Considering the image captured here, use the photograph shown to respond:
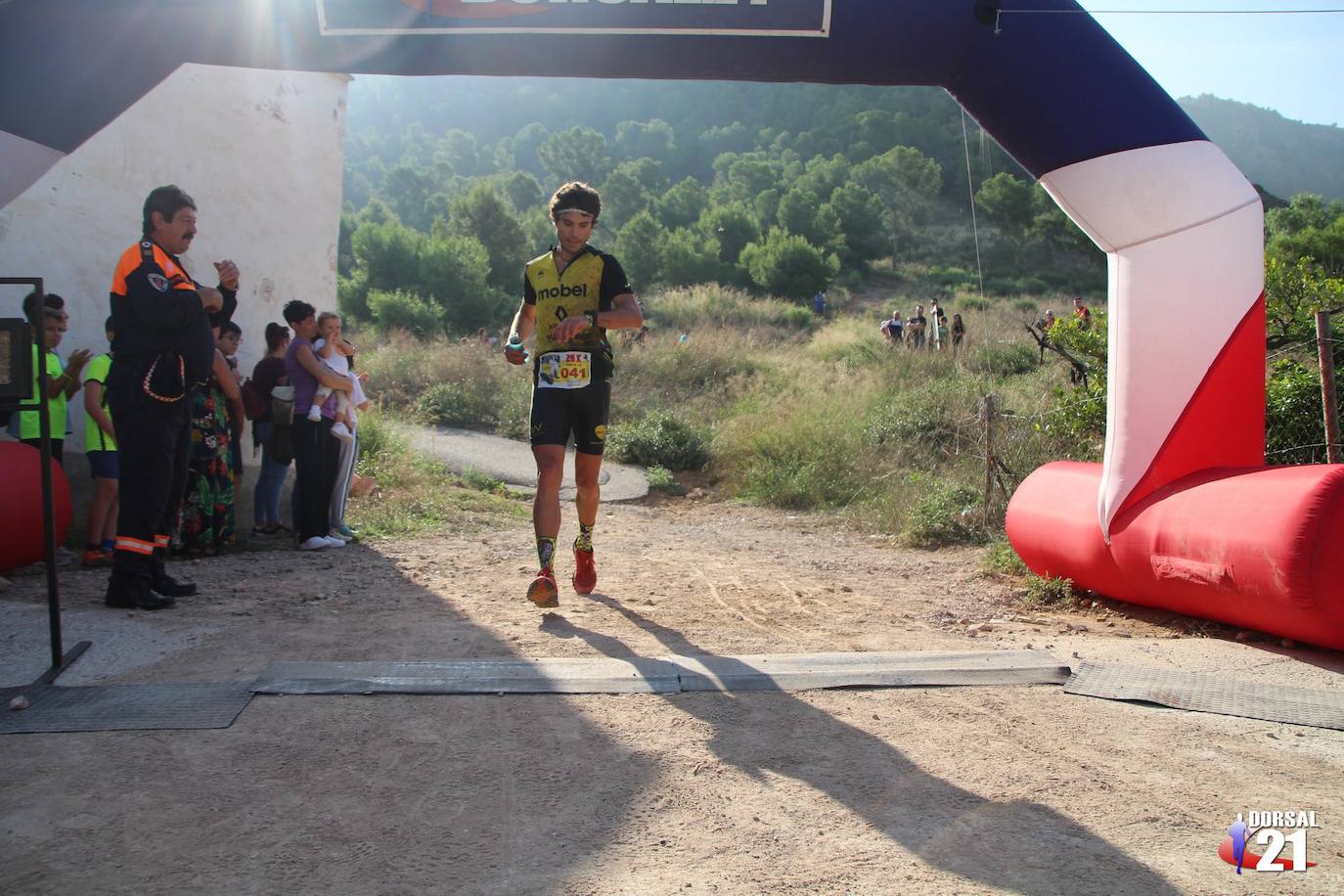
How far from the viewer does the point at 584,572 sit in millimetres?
5125

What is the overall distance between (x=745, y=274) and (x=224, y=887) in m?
47.7

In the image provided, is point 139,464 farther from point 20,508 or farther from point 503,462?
point 503,462

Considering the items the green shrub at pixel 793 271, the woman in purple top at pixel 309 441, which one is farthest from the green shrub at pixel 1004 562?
the green shrub at pixel 793 271

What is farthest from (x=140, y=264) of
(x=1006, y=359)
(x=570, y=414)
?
(x=1006, y=359)

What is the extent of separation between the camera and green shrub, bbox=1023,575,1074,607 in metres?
5.43

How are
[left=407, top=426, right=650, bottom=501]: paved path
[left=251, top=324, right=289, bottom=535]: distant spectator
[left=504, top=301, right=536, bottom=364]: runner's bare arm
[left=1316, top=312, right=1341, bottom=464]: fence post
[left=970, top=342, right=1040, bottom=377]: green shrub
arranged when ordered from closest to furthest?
[left=504, top=301, right=536, bottom=364]: runner's bare arm → [left=1316, top=312, right=1341, bottom=464]: fence post → [left=251, top=324, right=289, bottom=535]: distant spectator → [left=407, top=426, right=650, bottom=501]: paved path → [left=970, top=342, right=1040, bottom=377]: green shrub

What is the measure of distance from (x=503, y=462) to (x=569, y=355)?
7783 mm

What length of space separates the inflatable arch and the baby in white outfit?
2.17 meters

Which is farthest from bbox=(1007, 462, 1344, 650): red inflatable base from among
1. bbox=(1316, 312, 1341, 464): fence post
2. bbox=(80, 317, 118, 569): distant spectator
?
bbox=(80, 317, 118, 569): distant spectator

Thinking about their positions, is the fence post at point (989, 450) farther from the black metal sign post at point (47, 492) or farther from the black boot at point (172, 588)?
the black metal sign post at point (47, 492)

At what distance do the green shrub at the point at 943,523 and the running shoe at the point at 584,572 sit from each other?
11.3 ft

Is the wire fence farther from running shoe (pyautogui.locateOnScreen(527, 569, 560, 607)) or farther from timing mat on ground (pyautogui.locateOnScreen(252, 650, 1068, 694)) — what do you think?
running shoe (pyautogui.locateOnScreen(527, 569, 560, 607))

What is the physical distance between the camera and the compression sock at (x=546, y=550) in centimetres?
478

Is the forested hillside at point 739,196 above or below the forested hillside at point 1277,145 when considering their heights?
below
